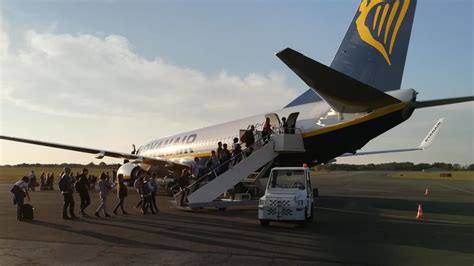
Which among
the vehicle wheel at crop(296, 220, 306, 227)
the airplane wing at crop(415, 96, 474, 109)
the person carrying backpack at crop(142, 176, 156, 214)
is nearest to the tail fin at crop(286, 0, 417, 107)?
the airplane wing at crop(415, 96, 474, 109)

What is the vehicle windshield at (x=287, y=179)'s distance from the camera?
14.3 meters

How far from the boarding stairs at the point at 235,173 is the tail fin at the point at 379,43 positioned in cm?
402

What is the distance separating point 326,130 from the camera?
59.9 feet

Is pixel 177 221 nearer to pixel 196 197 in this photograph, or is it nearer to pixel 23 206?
pixel 196 197

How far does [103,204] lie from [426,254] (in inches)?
459

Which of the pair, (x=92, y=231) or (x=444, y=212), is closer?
(x=92, y=231)

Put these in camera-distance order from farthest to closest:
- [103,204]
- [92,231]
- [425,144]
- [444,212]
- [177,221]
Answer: [425,144]
[444,212]
[103,204]
[177,221]
[92,231]

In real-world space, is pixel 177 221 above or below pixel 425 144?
Result: below

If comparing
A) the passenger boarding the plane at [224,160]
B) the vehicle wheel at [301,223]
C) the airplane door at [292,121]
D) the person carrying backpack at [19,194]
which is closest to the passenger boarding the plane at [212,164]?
the passenger boarding the plane at [224,160]

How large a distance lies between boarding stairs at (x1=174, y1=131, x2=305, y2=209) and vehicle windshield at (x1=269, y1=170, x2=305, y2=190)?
253 centimetres

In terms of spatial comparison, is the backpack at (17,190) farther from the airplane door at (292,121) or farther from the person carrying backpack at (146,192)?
the airplane door at (292,121)

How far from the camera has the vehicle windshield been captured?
14.3 meters

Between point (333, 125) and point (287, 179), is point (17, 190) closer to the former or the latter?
point (287, 179)

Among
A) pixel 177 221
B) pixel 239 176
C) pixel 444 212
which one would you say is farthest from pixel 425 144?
pixel 177 221
